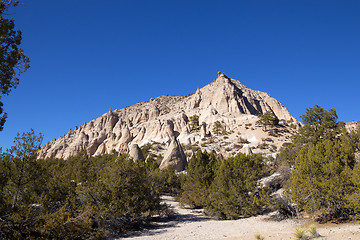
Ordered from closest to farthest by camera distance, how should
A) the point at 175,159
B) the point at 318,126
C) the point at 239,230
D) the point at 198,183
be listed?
1. the point at 239,230
2. the point at 198,183
3. the point at 318,126
4. the point at 175,159

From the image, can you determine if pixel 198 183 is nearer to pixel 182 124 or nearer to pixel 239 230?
pixel 239 230

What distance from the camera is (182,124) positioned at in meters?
76.3

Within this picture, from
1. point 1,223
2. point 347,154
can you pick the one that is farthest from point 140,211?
point 347,154

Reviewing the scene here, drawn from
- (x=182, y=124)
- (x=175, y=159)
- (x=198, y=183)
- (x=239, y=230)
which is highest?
(x=182, y=124)

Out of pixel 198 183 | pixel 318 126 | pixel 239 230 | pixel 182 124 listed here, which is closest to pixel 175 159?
pixel 198 183

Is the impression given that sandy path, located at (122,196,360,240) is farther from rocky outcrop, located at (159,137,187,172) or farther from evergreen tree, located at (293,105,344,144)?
rocky outcrop, located at (159,137,187,172)

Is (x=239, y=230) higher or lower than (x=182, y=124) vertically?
lower

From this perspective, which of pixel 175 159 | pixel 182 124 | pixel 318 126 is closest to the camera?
pixel 318 126

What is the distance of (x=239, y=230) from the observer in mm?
12547

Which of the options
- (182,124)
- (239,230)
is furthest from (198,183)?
(182,124)

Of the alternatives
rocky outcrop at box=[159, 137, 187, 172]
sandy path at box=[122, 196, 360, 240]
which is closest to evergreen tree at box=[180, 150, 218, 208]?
sandy path at box=[122, 196, 360, 240]

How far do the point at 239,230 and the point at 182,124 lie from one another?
6399 cm

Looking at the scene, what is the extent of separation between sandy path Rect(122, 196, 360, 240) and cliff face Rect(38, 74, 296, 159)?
34483 millimetres

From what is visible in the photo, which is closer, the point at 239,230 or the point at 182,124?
the point at 239,230
